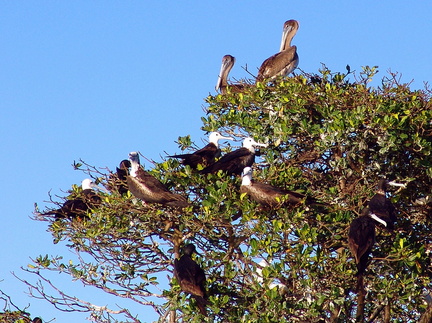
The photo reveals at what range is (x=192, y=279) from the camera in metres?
9.88

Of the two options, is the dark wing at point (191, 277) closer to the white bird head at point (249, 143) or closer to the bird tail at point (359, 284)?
the bird tail at point (359, 284)

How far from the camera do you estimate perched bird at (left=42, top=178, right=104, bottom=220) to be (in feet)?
38.9

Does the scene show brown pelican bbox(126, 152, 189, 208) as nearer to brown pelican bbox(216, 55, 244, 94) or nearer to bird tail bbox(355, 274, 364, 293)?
bird tail bbox(355, 274, 364, 293)

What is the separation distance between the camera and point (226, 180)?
10.8 metres

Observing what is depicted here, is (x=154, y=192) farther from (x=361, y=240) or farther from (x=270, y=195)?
(x=361, y=240)

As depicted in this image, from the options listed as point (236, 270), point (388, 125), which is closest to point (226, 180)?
point (236, 270)

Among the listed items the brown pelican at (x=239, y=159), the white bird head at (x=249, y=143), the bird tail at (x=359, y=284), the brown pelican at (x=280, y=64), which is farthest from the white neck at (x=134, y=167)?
the bird tail at (x=359, y=284)

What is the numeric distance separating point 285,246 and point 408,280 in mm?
1414

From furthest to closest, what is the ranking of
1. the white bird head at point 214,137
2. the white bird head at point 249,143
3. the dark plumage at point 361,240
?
the white bird head at point 214,137
the white bird head at point 249,143
the dark plumage at point 361,240

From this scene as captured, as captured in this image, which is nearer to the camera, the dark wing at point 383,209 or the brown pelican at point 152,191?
the dark wing at point 383,209

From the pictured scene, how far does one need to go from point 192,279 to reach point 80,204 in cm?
289

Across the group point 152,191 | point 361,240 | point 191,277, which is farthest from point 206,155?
point 361,240

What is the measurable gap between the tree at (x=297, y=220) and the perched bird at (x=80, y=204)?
0.21m

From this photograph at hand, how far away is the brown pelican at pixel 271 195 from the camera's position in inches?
402
